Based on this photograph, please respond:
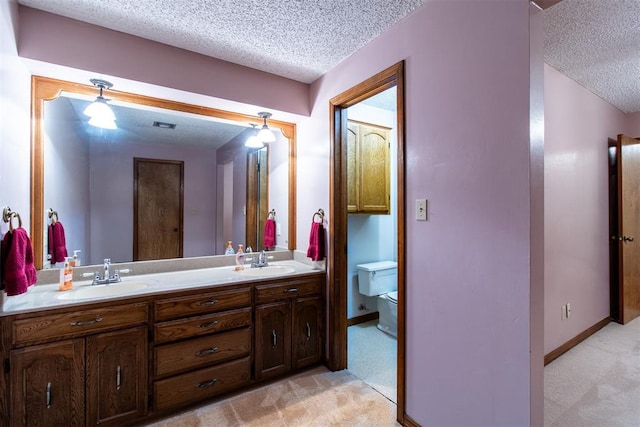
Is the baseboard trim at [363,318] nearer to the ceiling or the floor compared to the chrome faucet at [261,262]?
nearer to the floor

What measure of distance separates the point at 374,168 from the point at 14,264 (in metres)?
2.66

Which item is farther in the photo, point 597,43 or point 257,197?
point 257,197

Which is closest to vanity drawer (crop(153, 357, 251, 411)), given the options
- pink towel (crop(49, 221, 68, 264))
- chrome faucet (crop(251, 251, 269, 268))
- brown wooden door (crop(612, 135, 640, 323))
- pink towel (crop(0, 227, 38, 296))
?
chrome faucet (crop(251, 251, 269, 268))

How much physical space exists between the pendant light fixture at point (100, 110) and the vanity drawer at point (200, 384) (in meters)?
1.66

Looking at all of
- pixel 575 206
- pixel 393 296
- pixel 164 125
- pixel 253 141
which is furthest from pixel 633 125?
pixel 164 125

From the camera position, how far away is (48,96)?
1.87 metres

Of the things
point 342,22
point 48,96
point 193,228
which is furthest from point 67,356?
point 342,22

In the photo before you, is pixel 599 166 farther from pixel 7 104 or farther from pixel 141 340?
pixel 7 104

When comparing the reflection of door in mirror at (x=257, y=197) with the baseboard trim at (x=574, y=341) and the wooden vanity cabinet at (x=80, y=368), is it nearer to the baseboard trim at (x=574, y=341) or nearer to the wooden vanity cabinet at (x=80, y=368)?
the wooden vanity cabinet at (x=80, y=368)

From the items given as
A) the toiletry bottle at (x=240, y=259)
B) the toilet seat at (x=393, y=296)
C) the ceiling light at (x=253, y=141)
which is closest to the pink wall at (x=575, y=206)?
the toilet seat at (x=393, y=296)

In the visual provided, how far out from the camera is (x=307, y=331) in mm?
2355

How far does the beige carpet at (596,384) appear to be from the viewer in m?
1.80

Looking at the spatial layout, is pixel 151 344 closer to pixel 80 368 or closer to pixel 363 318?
pixel 80 368

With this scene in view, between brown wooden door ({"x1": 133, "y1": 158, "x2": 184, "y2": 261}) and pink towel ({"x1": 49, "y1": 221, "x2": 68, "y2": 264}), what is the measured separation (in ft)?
1.33
